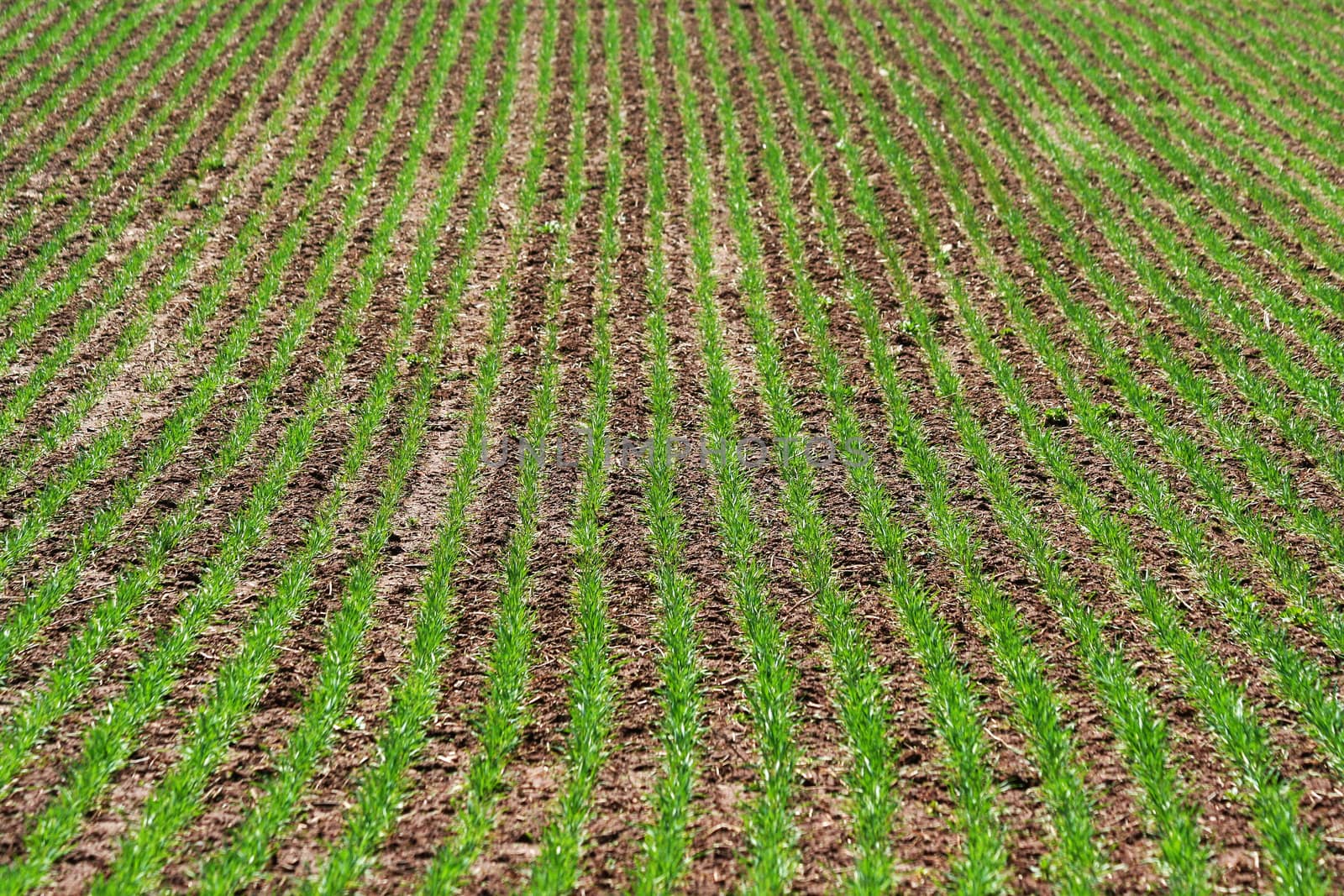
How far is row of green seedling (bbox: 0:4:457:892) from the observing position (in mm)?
4344

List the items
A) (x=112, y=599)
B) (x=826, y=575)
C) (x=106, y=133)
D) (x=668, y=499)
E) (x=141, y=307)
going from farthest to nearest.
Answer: (x=106, y=133) → (x=141, y=307) → (x=668, y=499) → (x=826, y=575) → (x=112, y=599)

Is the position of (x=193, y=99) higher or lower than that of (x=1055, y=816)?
lower

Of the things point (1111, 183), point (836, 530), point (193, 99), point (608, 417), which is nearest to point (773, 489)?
point (836, 530)

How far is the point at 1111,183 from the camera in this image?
39.2 feet

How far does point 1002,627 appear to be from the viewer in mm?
5656

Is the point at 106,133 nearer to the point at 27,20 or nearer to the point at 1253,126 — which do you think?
the point at 27,20

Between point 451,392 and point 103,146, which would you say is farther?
point 103,146

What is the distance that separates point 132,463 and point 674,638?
4.46 m

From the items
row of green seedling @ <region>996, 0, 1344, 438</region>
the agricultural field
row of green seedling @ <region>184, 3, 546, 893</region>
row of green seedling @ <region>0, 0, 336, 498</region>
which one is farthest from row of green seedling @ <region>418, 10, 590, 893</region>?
row of green seedling @ <region>996, 0, 1344, 438</region>

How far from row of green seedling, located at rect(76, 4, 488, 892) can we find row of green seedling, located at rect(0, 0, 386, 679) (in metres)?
0.97

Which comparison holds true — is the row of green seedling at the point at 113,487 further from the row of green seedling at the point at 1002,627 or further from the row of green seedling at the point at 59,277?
the row of green seedling at the point at 1002,627

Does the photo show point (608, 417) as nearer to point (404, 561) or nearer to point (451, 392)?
point (451, 392)

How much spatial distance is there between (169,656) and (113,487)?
2.05 m

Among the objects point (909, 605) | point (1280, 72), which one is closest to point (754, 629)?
point (909, 605)
